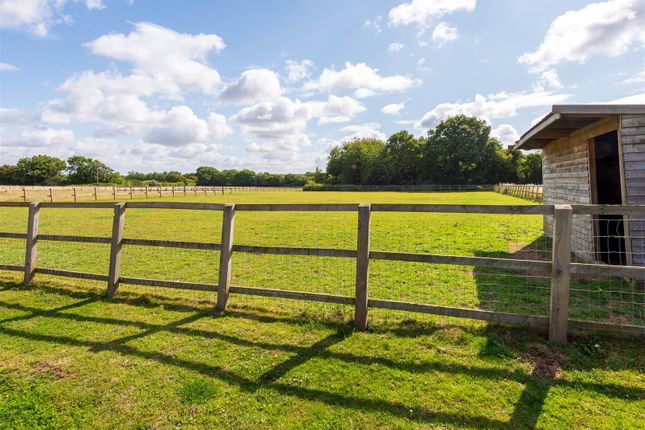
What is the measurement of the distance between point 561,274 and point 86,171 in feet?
370

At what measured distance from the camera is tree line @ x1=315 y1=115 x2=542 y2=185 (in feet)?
220

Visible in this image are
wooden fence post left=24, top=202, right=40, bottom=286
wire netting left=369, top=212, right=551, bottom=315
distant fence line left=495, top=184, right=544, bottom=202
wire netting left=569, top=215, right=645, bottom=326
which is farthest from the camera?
distant fence line left=495, top=184, right=544, bottom=202

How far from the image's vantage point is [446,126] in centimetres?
7319

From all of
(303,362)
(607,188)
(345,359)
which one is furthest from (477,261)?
(607,188)

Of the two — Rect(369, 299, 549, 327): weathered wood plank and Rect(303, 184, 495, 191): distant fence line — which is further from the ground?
Rect(303, 184, 495, 191): distant fence line

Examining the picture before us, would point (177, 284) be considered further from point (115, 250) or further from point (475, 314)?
point (475, 314)

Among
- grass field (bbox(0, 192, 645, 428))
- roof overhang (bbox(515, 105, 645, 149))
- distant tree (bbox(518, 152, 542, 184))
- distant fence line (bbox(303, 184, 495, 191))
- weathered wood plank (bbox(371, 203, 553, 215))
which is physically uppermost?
distant tree (bbox(518, 152, 542, 184))

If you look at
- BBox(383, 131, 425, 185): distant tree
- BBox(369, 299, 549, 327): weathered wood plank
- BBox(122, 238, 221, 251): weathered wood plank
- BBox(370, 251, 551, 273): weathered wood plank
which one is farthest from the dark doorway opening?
BBox(383, 131, 425, 185): distant tree

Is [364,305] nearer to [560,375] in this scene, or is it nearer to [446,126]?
[560,375]

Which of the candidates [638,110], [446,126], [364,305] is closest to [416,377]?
[364,305]

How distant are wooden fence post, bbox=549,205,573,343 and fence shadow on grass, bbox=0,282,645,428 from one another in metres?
0.23

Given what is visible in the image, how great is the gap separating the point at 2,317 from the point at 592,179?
38.8 ft

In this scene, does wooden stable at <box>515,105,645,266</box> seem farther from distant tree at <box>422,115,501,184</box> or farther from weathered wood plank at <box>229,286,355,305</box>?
distant tree at <box>422,115,501,184</box>

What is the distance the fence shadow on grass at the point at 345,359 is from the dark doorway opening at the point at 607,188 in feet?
19.1
